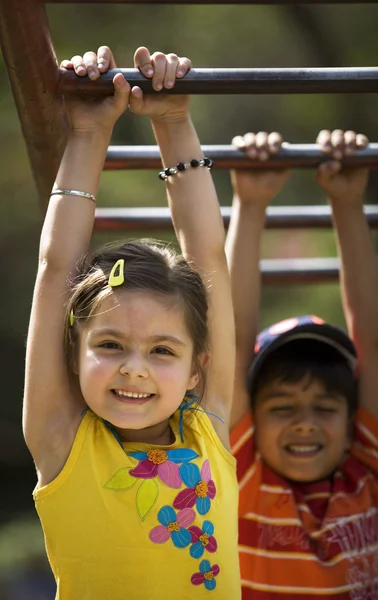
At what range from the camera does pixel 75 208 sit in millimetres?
2340

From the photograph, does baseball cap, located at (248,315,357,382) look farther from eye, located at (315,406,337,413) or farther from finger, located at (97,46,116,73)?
finger, located at (97,46,116,73)

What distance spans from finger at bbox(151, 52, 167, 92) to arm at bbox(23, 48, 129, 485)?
0.06 metres

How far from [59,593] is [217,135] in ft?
22.3

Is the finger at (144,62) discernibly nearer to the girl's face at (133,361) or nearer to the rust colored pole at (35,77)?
the rust colored pole at (35,77)

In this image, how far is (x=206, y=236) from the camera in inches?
98.1

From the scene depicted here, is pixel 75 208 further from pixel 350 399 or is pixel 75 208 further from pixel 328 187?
pixel 350 399

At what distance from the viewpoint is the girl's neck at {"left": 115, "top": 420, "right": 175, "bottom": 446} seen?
7.80ft

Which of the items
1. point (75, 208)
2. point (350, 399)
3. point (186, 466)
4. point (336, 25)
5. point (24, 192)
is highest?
point (336, 25)

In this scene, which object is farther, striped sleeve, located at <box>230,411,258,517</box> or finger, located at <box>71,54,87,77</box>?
striped sleeve, located at <box>230,411,258,517</box>

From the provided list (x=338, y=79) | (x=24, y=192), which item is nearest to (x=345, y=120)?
(x=24, y=192)

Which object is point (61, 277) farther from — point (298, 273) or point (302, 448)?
point (298, 273)

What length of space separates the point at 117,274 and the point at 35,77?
0.45 metres

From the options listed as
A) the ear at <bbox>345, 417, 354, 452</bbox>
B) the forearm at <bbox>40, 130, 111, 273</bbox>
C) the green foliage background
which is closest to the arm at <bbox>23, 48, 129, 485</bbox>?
the forearm at <bbox>40, 130, 111, 273</bbox>

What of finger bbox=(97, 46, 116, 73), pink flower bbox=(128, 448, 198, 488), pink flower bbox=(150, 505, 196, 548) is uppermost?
finger bbox=(97, 46, 116, 73)
